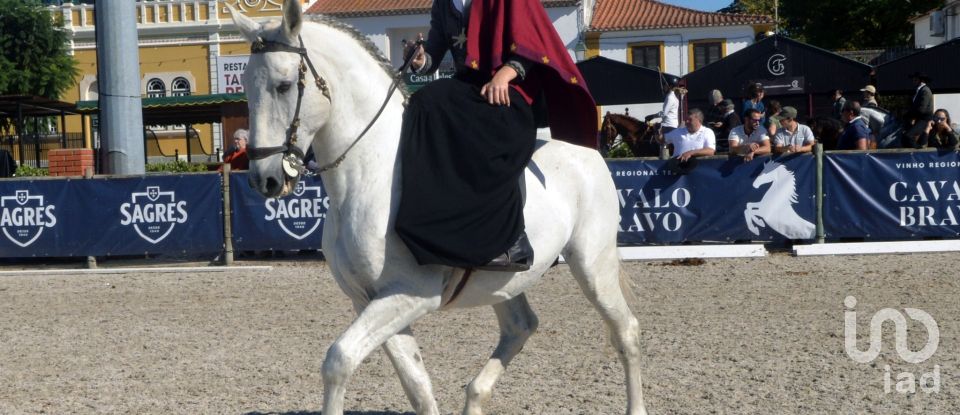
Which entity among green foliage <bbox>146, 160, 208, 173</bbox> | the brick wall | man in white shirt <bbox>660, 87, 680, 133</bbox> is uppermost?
man in white shirt <bbox>660, 87, 680, 133</bbox>

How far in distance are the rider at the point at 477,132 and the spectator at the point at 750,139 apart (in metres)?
9.10

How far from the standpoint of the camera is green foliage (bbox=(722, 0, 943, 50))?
A: 59.0 m

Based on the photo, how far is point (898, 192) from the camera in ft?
45.4

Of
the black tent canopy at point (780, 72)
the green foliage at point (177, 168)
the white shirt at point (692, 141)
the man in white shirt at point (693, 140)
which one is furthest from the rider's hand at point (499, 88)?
the green foliage at point (177, 168)

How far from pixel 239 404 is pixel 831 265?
28.0 ft

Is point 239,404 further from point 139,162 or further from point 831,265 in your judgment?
point 139,162

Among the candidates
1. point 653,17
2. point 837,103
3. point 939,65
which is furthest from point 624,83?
point 653,17

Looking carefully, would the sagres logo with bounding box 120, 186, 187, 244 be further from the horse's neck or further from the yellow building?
the yellow building

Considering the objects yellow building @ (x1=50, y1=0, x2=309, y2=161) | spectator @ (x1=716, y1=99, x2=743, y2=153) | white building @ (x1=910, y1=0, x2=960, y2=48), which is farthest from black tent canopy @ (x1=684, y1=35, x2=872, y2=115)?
yellow building @ (x1=50, y1=0, x2=309, y2=161)

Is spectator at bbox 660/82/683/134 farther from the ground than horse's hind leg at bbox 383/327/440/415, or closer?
farther from the ground

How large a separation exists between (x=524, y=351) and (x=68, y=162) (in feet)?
40.1

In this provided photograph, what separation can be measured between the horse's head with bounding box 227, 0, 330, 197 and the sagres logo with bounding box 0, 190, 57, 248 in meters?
11.4

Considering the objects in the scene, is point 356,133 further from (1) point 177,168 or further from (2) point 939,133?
(1) point 177,168

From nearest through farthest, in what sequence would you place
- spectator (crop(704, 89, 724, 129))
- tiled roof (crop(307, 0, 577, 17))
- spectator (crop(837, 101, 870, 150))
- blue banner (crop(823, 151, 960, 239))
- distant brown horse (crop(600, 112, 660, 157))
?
1. blue banner (crop(823, 151, 960, 239))
2. spectator (crop(837, 101, 870, 150))
3. spectator (crop(704, 89, 724, 129))
4. distant brown horse (crop(600, 112, 660, 157))
5. tiled roof (crop(307, 0, 577, 17))
